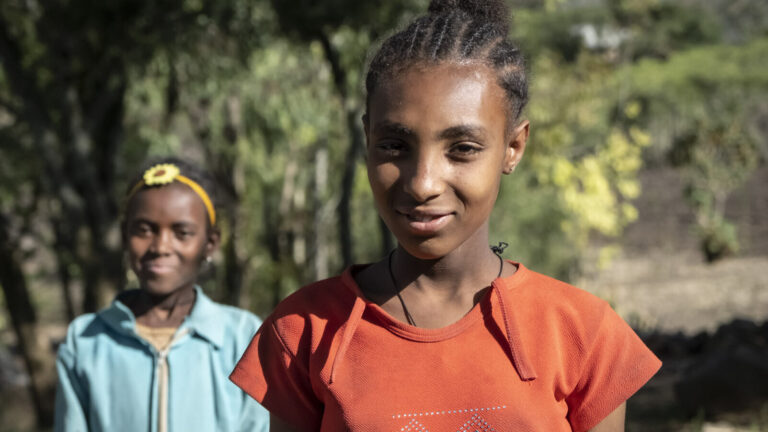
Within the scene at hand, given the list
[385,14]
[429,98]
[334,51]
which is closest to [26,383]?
[334,51]

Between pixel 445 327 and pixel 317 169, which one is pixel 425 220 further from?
pixel 317 169

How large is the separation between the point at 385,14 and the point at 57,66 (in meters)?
2.20

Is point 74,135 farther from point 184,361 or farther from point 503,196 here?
point 503,196

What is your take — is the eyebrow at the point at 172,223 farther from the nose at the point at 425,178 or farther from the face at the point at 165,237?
the nose at the point at 425,178

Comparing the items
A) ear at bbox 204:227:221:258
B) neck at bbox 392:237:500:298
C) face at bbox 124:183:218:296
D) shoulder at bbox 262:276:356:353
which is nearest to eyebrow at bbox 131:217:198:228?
face at bbox 124:183:218:296

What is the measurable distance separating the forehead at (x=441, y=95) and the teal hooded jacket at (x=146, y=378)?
119 cm

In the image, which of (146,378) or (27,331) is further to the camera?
(27,331)

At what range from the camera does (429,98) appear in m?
1.24

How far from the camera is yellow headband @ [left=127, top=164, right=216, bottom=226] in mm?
2338

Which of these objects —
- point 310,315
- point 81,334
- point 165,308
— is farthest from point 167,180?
point 310,315

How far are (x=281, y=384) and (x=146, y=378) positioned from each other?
3.27ft

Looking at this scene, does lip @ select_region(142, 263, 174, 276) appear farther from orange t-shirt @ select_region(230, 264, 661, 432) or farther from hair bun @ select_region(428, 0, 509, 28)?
hair bun @ select_region(428, 0, 509, 28)

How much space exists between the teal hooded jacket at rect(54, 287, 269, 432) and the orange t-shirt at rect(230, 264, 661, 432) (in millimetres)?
872

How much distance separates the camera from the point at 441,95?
48.7 inches
